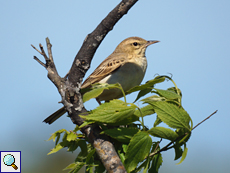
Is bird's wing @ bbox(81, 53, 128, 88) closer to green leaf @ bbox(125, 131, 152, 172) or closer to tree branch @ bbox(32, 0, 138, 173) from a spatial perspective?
tree branch @ bbox(32, 0, 138, 173)

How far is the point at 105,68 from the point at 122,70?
18.2 inches

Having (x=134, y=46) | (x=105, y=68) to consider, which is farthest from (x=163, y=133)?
(x=134, y=46)

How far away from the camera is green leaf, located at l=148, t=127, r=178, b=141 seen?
3.45 meters

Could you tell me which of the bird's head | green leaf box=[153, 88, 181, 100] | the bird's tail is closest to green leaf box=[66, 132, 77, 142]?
green leaf box=[153, 88, 181, 100]

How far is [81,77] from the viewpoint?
12.1 feet

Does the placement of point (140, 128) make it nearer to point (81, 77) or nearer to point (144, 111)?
point (144, 111)

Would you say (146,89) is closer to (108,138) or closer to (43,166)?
(108,138)

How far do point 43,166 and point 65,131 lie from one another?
1171 centimetres

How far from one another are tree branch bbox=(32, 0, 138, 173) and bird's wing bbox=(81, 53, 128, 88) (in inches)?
114

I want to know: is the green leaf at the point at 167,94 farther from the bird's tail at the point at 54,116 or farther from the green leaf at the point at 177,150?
the bird's tail at the point at 54,116

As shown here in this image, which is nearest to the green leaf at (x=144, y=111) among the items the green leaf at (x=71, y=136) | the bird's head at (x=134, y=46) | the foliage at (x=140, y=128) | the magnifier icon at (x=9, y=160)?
the foliage at (x=140, y=128)

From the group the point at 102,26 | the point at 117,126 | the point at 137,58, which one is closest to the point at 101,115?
the point at 117,126

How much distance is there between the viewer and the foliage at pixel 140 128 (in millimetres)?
3451

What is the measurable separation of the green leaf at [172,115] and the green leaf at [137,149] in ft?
0.88
